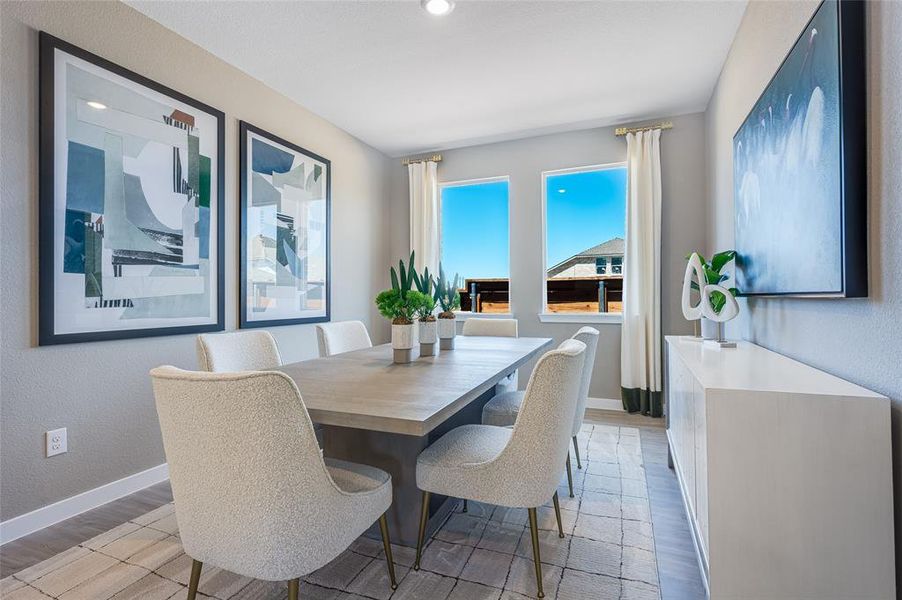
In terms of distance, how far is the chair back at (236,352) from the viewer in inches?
70.7

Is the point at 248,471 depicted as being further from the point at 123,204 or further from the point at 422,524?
the point at 123,204

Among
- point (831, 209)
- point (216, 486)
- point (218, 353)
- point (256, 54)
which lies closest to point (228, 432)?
point (216, 486)

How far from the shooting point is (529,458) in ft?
4.38

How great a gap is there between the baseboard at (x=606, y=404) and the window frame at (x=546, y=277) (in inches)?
27.7


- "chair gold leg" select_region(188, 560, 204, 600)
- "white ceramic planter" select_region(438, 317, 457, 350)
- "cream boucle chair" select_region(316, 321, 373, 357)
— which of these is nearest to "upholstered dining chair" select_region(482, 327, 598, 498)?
"white ceramic planter" select_region(438, 317, 457, 350)

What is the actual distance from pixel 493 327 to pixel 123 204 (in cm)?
233

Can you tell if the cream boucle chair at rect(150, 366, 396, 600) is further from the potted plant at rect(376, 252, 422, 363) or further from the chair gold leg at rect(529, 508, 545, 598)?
the potted plant at rect(376, 252, 422, 363)

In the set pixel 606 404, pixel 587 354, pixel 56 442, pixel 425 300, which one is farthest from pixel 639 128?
pixel 56 442

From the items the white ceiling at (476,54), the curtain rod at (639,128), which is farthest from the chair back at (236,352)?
the curtain rod at (639,128)

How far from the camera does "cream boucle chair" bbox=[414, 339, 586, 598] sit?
1.29 metres

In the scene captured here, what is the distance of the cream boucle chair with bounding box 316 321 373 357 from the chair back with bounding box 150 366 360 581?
136 centimetres

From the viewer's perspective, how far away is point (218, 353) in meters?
1.84

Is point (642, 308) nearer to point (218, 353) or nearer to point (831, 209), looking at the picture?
point (831, 209)

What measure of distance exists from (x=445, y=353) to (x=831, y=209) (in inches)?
64.5
